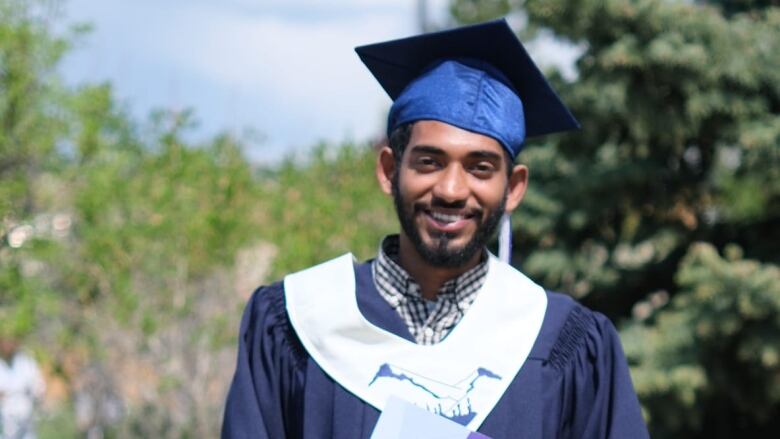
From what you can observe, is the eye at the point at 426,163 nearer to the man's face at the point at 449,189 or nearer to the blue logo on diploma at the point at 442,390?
the man's face at the point at 449,189

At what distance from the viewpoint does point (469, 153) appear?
257 centimetres

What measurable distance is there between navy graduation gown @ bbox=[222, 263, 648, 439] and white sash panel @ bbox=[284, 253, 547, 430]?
0.08 feet

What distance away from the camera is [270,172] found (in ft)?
28.4

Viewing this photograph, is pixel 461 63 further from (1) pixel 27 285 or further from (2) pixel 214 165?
(2) pixel 214 165

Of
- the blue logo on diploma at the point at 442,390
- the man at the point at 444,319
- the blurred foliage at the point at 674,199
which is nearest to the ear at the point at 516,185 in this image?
the man at the point at 444,319

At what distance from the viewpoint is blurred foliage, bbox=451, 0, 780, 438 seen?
5.69m

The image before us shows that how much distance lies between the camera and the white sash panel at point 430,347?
254 centimetres

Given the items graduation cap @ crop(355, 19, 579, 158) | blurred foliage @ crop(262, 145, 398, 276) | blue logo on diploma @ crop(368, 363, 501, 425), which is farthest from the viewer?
blurred foliage @ crop(262, 145, 398, 276)

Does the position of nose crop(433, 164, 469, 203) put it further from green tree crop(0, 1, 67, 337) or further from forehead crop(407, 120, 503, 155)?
green tree crop(0, 1, 67, 337)

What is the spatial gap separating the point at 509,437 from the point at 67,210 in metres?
3.86

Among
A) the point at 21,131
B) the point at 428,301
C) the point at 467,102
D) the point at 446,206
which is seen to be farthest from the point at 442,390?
the point at 21,131

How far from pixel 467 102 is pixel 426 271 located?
361 mm

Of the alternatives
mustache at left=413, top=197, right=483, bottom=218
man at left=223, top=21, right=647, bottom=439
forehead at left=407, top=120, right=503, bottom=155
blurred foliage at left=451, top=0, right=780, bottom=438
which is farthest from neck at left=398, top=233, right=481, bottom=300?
blurred foliage at left=451, top=0, right=780, bottom=438

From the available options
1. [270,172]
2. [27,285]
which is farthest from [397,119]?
[270,172]
